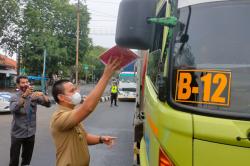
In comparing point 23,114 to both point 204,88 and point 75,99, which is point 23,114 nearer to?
point 75,99

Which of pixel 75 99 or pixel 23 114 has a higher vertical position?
pixel 75 99

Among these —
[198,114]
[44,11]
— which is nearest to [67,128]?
[198,114]

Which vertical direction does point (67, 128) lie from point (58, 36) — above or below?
below

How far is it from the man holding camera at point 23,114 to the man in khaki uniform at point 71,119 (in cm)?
281

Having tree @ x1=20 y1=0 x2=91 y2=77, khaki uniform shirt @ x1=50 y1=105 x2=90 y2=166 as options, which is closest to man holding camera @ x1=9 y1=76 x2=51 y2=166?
khaki uniform shirt @ x1=50 y1=105 x2=90 y2=166

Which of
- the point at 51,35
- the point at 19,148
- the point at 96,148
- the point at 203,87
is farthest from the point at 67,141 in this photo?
the point at 51,35

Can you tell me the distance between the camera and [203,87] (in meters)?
2.92

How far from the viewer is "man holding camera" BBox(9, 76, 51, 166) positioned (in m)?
6.64

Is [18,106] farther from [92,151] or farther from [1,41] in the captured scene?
[1,41]

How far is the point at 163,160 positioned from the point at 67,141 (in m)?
1.07

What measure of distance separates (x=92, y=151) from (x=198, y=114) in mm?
7020

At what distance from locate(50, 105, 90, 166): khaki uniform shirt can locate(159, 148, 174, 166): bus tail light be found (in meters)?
0.93

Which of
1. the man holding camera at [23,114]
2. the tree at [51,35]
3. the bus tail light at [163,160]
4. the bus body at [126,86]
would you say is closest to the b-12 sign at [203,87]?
the bus tail light at [163,160]

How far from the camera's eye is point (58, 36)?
5319 centimetres
